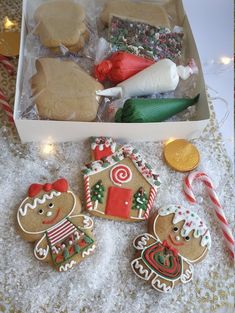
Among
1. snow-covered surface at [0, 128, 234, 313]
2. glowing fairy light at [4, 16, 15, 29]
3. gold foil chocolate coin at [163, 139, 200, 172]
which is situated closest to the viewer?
snow-covered surface at [0, 128, 234, 313]

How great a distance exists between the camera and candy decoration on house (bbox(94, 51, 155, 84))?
1523 millimetres

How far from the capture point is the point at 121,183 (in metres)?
1.40

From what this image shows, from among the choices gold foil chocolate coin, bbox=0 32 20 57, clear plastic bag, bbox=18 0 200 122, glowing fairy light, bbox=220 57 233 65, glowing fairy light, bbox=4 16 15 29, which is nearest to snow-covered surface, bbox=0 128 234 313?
clear plastic bag, bbox=18 0 200 122

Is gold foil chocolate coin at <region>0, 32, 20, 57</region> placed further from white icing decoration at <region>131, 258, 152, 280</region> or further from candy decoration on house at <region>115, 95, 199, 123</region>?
white icing decoration at <region>131, 258, 152, 280</region>

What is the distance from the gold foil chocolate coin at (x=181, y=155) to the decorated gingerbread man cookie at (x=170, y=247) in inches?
6.5

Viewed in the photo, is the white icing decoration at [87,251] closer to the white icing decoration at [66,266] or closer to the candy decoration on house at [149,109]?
the white icing decoration at [66,266]

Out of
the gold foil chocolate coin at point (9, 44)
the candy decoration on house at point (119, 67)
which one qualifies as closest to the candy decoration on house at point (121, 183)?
the candy decoration on house at point (119, 67)

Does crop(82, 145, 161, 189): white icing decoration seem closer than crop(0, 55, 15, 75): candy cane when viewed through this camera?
Yes

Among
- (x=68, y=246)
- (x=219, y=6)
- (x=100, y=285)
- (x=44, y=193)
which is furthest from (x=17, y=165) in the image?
(x=219, y=6)

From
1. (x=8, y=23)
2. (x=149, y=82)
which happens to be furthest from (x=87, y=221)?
(x=8, y=23)

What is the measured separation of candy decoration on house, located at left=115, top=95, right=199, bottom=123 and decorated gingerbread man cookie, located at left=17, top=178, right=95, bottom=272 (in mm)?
297

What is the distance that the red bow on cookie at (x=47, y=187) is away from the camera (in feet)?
4.38

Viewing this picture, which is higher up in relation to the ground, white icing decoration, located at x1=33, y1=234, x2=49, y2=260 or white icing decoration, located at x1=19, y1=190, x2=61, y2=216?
white icing decoration, located at x1=19, y1=190, x2=61, y2=216

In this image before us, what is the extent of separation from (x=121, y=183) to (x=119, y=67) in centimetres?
41
